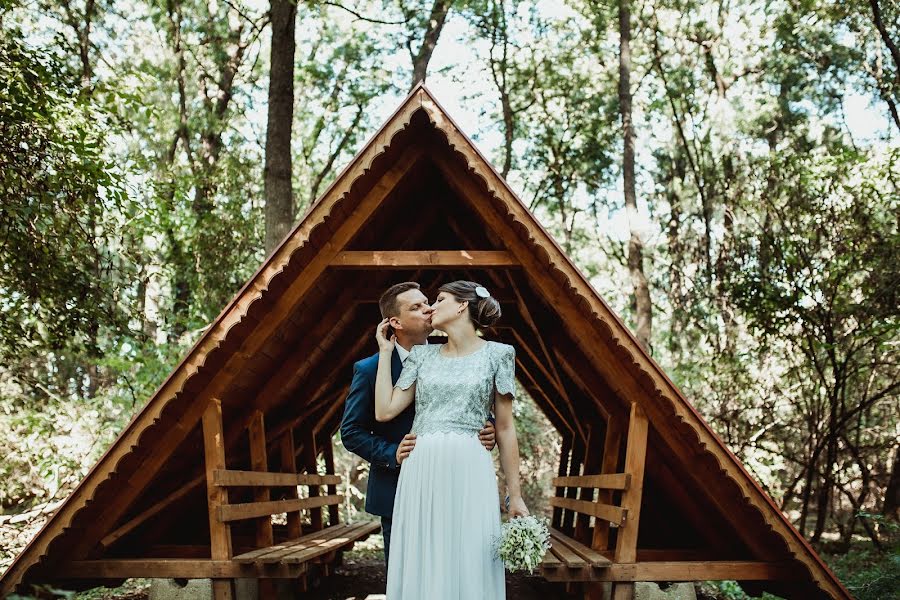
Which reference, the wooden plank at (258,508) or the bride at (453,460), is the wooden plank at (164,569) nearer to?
the wooden plank at (258,508)

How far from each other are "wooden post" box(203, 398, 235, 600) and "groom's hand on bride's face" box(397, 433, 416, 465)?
73.9 inches

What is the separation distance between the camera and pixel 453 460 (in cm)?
399

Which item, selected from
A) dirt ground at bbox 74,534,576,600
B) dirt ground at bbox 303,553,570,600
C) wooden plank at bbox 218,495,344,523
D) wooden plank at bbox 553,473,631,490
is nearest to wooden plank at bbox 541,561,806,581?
wooden plank at bbox 553,473,631,490

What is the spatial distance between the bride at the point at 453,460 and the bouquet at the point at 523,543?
140mm

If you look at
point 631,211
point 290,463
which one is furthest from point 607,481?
point 631,211

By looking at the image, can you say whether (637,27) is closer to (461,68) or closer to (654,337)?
(461,68)

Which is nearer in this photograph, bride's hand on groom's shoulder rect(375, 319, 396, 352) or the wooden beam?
bride's hand on groom's shoulder rect(375, 319, 396, 352)

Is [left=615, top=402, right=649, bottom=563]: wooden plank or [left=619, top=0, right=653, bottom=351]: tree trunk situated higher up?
[left=619, top=0, right=653, bottom=351]: tree trunk

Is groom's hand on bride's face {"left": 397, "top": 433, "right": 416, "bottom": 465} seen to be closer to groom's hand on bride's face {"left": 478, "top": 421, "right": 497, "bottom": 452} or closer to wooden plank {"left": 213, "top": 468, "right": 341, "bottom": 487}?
groom's hand on bride's face {"left": 478, "top": 421, "right": 497, "bottom": 452}

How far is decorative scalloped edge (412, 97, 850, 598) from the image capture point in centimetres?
511

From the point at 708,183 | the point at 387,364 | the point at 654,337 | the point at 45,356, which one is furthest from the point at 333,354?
the point at 654,337

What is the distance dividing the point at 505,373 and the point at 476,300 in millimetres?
412

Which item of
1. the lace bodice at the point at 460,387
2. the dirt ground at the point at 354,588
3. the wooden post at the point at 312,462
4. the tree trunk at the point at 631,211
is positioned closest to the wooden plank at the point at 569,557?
the lace bodice at the point at 460,387

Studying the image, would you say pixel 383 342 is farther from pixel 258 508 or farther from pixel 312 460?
pixel 312 460
